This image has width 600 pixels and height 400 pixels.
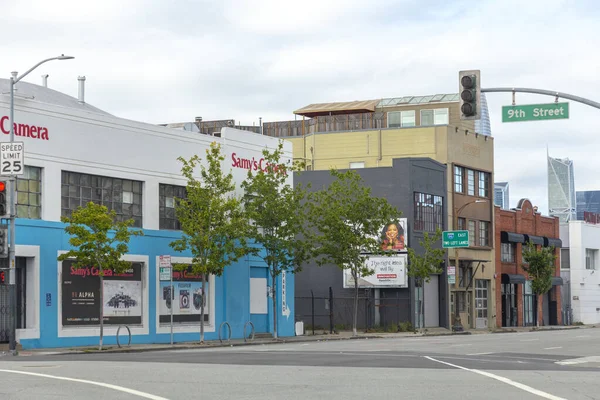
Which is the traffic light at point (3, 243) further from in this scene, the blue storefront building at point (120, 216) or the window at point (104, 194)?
the window at point (104, 194)

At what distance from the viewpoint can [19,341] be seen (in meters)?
35.7

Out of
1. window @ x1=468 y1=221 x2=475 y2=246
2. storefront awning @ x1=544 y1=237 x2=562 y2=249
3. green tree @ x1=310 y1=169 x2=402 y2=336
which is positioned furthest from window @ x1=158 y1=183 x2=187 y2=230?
storefront awning @ x1=544 y1=237 x2=562 y2=249

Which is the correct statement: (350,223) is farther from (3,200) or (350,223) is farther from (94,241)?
(3,200)

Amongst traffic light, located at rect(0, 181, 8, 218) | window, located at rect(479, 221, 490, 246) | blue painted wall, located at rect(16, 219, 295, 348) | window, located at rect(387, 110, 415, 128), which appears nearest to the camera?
traffic light, located at rect(0, 181, 8, 218)

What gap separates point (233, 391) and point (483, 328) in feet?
186

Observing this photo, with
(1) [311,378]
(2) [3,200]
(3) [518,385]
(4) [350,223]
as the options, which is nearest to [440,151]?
(4) [350,223]

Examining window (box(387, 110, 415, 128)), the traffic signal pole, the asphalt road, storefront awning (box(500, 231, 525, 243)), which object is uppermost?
window (box(387, 110, 415, 128))

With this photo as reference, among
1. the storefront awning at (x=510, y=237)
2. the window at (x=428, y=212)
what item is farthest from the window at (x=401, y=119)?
the storefront awning at (x=510, y=237)

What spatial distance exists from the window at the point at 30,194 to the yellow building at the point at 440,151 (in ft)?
115

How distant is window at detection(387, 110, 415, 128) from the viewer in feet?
246

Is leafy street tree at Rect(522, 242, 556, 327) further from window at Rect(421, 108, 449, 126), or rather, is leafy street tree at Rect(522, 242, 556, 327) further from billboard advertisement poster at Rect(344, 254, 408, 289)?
billboard advertisement poster at Rect(344, 254, 408, 289)

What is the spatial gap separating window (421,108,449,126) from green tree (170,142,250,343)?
3410 cm

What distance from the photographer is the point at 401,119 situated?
75.3 m

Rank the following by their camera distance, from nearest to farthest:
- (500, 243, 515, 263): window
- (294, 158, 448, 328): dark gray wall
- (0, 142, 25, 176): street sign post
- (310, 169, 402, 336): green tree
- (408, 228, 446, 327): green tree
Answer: (0, 142, 25, 176): street sign post → (310, 169, 402, 336): green tree → (408, 228, 446, 327): green tree → (294, 158, 448, 328): dark gray wall → (500, 243, 515, 263): window
